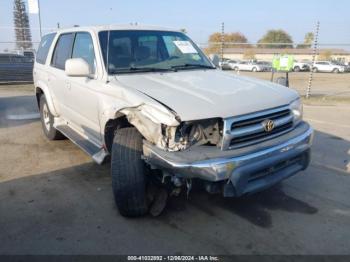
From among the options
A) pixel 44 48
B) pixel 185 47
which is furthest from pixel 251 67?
pixel 185 47

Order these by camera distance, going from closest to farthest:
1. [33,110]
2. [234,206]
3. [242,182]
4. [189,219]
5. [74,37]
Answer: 1. [242,182]
2. [189,219]
3. [234,206]
4. [74,37]
5. [33,110]

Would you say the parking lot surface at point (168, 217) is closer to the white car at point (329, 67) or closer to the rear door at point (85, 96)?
the rear door at point (85, 96)

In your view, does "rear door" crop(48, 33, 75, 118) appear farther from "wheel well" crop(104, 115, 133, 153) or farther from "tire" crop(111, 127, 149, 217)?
"tire" crop(111, 127, 149, 217)

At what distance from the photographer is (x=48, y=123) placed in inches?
239

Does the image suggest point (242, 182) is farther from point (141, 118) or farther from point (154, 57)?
point (154, 57)

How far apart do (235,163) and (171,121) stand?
0.64 metres

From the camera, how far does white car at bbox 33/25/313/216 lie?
2887 mm

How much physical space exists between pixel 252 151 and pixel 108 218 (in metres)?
1.57

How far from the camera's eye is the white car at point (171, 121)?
2.89 m

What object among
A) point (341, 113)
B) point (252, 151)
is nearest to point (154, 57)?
point (252, 151)

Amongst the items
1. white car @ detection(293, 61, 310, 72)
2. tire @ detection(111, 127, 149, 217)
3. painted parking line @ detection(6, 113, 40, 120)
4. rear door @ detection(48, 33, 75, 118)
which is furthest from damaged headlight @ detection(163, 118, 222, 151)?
white car @ detection(293, 61, 310, 72)

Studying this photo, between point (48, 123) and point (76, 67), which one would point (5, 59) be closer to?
point (48, 123)

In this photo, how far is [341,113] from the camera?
29.2ft

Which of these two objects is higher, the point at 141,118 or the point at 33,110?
the point at 141,118
